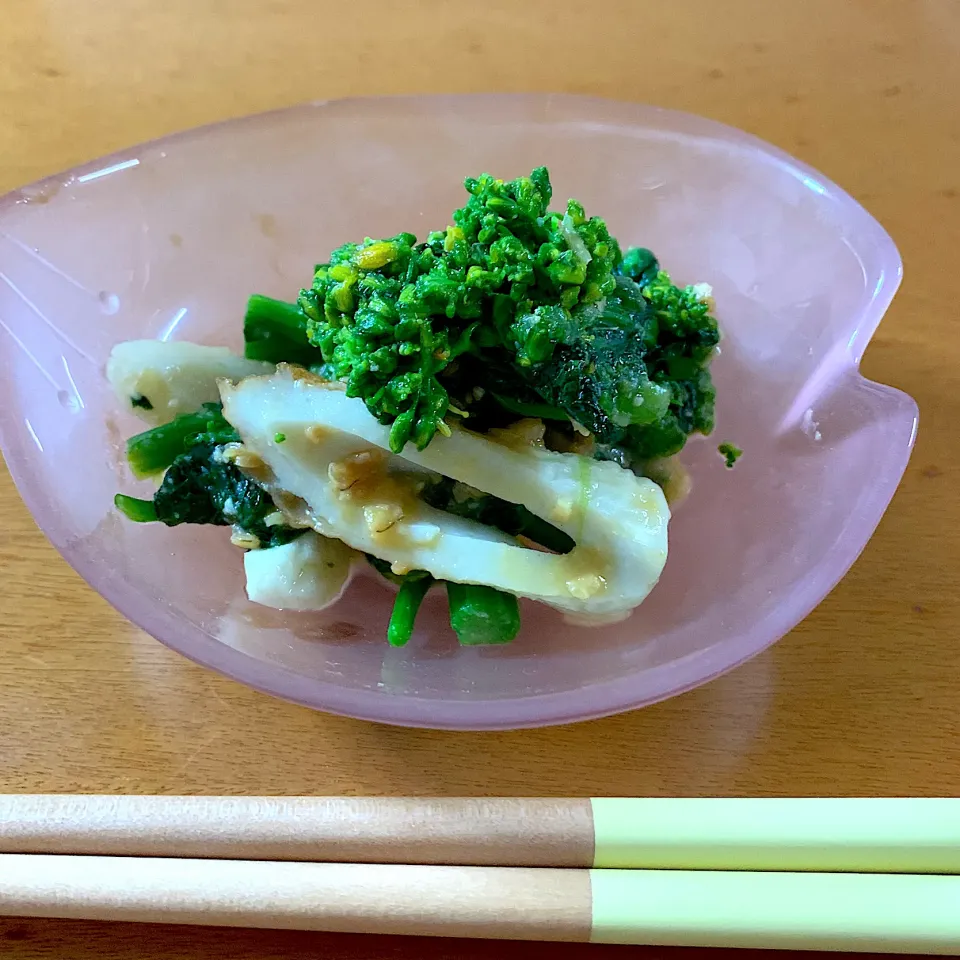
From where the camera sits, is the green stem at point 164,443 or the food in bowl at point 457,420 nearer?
the food in bowl at point 457,420

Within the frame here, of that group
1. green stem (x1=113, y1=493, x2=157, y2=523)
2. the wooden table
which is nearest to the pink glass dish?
green stem (x1=113, y1=493, x2=157, y2=523)

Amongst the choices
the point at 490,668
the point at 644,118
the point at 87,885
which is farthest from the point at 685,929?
the point at 644,118

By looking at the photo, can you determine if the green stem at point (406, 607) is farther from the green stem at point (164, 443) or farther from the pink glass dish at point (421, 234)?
the green stem at point (164, 443)

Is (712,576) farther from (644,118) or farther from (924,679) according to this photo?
(644,118)

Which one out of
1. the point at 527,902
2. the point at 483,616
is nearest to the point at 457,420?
the point at 483,616

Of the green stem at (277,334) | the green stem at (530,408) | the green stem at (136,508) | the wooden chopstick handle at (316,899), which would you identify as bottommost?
the wooden chopstick handle at (316,899)

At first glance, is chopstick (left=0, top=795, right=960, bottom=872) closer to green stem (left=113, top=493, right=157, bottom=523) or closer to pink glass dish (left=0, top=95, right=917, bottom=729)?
pink glass dish (left=0, top=95, right=917, bottom=729)

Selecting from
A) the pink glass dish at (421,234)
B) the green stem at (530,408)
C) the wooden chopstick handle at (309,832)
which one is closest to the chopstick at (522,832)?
the wooden chopstick handle at (309,832)
